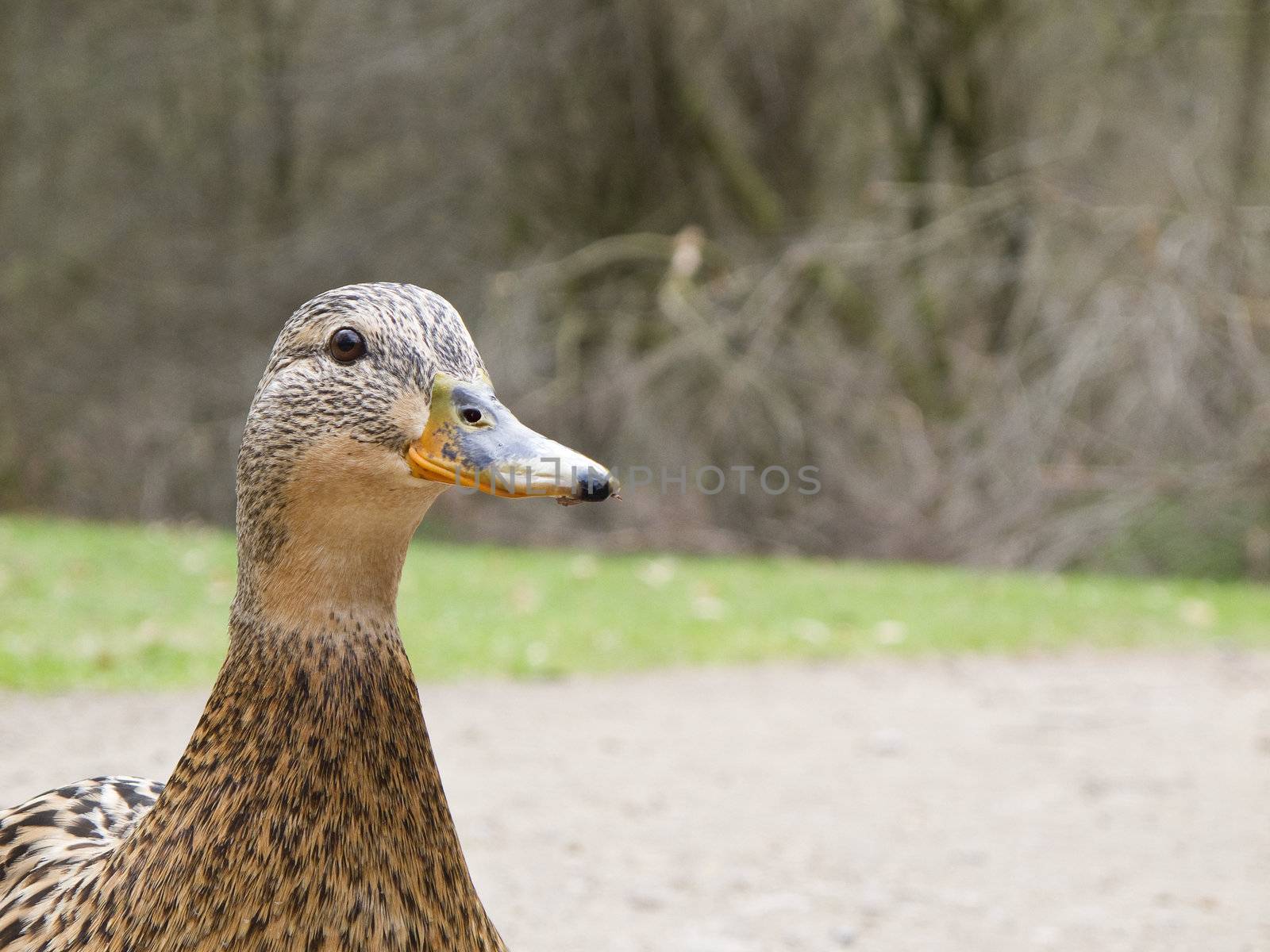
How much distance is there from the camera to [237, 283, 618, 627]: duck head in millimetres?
1643

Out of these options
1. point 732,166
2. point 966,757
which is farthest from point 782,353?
point 966,757

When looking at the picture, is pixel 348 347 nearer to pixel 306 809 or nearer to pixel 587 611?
pixel 306 809

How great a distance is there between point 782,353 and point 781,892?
7.25 m

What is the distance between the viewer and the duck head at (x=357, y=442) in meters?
1.64

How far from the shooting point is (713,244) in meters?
11.6

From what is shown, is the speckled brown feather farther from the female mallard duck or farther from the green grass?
the green grass

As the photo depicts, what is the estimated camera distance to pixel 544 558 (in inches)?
363

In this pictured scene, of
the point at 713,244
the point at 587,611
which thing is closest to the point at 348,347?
the point at 587,611

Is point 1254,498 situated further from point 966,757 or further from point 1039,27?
point 966,757

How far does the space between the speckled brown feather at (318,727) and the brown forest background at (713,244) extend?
8.30m

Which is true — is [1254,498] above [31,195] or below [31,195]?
below

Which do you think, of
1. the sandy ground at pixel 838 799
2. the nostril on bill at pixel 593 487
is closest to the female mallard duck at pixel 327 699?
the nostril on bill at pixel 593 487

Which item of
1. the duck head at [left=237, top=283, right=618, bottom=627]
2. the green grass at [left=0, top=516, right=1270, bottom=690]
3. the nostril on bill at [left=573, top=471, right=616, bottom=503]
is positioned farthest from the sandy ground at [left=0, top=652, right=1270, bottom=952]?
the nostril on bill at [left=573, top=471, right=616, bottom=503]

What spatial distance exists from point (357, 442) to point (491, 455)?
0.18 m
